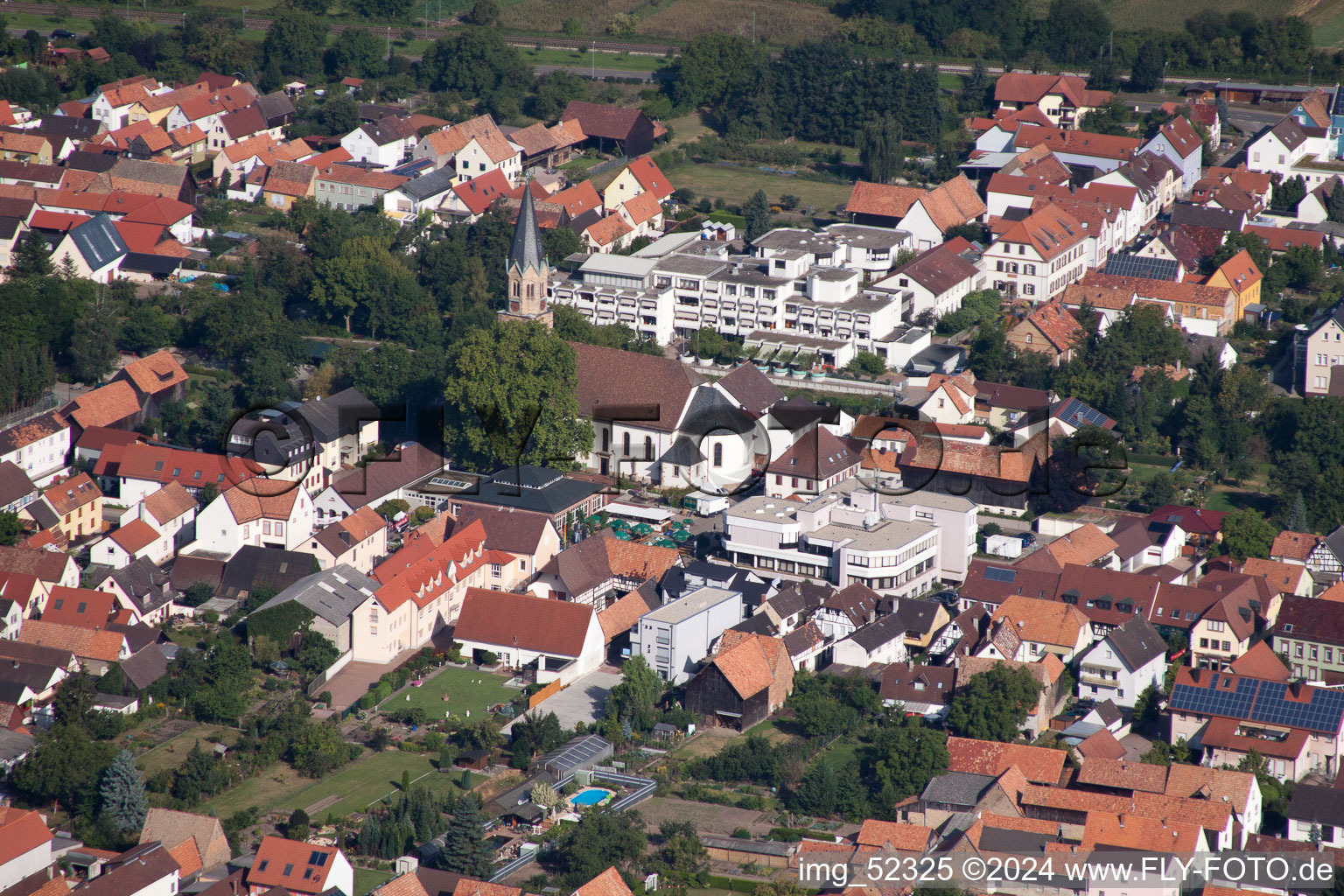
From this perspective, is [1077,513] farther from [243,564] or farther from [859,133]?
[859,133]

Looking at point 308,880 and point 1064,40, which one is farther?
point 1064,40

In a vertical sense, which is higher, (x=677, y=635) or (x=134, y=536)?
(x=134, y=536)

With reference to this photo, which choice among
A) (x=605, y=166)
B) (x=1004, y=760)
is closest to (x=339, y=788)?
(x=1004, y=760)

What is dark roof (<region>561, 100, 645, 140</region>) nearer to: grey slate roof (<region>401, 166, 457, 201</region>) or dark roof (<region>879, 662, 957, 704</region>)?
grey slate roof (<region>401, 166, 457, 201</region>)

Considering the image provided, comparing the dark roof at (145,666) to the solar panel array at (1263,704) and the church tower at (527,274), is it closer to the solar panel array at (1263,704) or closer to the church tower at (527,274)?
the church tower at (527,274)

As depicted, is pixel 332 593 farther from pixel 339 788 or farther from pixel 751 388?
pixel 751 388

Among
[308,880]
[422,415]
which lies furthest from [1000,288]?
[308,880]
